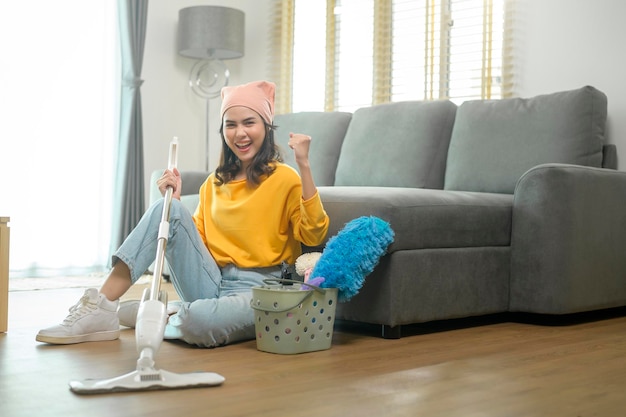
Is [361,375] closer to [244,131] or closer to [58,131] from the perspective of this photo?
[244,131]

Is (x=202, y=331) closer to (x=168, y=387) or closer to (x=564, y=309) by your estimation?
(x=168, y=387)

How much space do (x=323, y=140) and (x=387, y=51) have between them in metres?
0.79

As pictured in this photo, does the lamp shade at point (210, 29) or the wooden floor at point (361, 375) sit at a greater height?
the lamp shade at point (210, 29)

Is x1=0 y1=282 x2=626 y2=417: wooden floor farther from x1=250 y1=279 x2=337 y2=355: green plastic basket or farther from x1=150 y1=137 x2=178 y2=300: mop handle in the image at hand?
x1=150 y1=137 x2=178 y2=300: mop handle

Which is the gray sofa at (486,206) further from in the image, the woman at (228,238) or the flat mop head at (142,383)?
the flat mop head at (142,383)

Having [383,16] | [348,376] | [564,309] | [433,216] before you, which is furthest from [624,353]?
[383,16]

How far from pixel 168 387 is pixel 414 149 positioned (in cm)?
221

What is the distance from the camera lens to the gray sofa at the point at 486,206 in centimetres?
258

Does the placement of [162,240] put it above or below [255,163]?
below


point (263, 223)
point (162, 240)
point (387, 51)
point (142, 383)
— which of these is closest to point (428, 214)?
point (263, 223)

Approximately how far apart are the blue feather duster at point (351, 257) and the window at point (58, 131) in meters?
2.52

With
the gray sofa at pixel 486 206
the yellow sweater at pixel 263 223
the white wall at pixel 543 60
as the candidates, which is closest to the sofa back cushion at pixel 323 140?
the gray sofa at pixel 486 206

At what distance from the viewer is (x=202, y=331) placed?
227cm

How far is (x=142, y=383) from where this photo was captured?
173 cm
